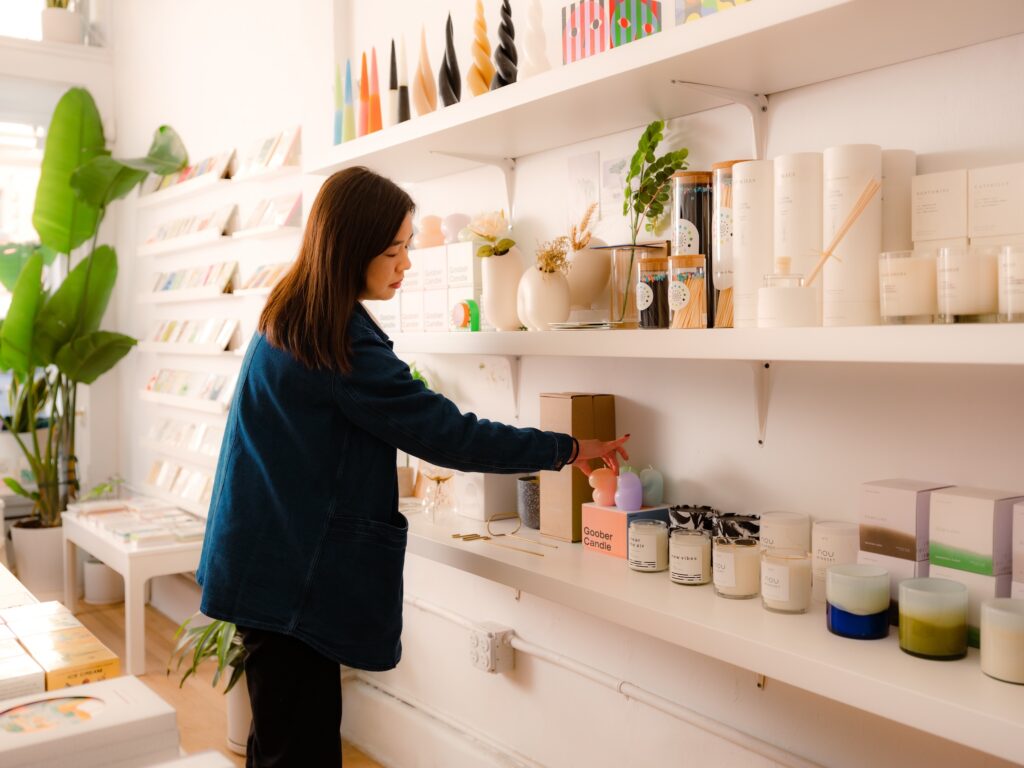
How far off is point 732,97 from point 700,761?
1242 millimetres

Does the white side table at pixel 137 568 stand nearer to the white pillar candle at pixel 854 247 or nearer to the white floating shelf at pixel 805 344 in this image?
the white floating shelf at pixel 805 344

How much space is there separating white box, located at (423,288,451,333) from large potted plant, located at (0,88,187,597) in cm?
239

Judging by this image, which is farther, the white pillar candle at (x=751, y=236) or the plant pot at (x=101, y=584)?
the plant pot at (x=101, y=584)

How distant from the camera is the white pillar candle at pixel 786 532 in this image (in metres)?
1.53

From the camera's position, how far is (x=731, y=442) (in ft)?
5.86

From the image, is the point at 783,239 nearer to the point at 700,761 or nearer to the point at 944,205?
the point at 944,205

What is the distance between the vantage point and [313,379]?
163 centimetres

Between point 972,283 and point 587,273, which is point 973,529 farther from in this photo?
point 587,273

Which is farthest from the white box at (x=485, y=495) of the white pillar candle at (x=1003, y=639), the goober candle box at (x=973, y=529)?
the white pillar candle at (x=1003, y=639)

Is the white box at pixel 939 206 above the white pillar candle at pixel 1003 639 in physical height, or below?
above

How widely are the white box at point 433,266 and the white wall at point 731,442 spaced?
0.21 meters

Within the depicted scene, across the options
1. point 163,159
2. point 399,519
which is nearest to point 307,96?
point 163,159

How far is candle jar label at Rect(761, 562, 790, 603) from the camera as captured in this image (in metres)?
1.42

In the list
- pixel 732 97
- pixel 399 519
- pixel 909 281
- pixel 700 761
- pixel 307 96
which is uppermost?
pixel 307 96
